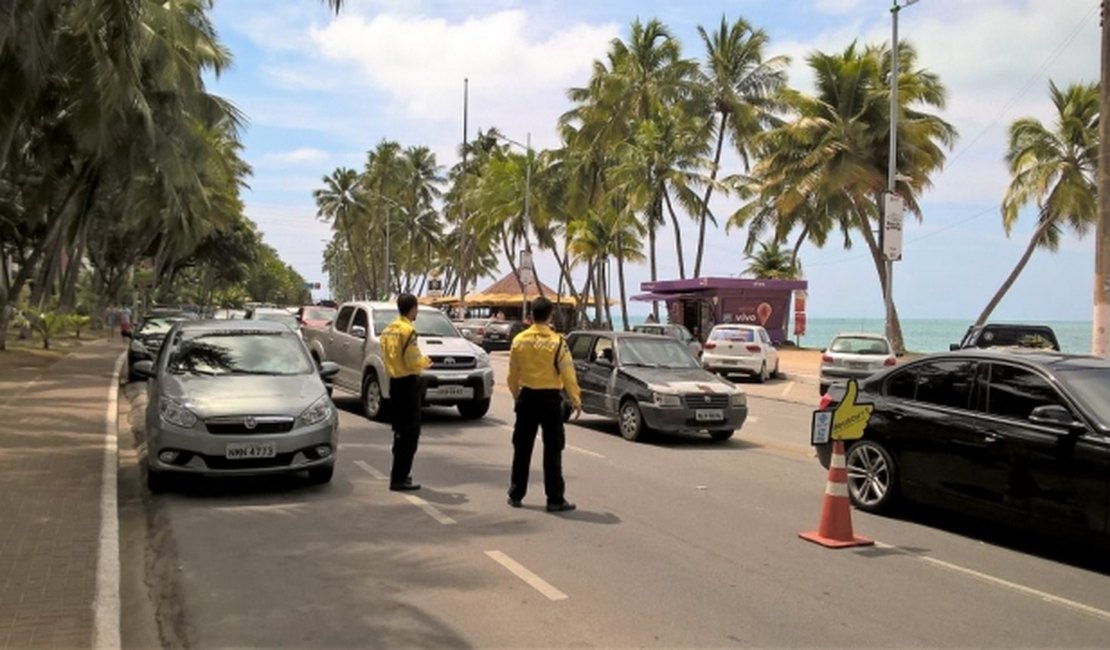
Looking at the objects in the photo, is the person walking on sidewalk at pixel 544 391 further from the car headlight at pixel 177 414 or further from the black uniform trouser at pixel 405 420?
the car headlight at pixel 177 414

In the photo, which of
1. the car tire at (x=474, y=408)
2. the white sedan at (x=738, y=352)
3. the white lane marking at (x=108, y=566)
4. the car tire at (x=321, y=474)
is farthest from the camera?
the white sedan at (x=738, y=352)

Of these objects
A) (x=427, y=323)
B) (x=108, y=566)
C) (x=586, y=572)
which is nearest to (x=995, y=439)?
(x=586, y=572)

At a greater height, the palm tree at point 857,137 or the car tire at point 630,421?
the palm tree at point 857,137

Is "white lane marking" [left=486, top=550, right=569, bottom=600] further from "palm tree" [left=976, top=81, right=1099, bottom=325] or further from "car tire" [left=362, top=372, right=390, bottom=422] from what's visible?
"palm tree" [left=976, top=81, right=1099, bottom=325]

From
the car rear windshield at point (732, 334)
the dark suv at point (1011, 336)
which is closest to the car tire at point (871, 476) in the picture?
the dark suv at point (1011, 336)

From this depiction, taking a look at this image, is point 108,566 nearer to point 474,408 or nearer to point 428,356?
point 428,356

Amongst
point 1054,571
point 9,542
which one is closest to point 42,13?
point 9,542

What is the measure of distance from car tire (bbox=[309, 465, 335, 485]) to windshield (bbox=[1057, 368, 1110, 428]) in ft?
20.8

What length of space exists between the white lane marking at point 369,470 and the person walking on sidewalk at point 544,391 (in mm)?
2209

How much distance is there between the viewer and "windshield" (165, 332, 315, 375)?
9516 mm

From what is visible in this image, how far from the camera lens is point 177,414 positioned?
8.35 metres

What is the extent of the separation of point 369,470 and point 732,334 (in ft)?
57.6

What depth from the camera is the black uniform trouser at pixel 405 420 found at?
8609 mm

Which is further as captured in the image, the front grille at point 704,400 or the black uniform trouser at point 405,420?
the front grille at point 704,400
